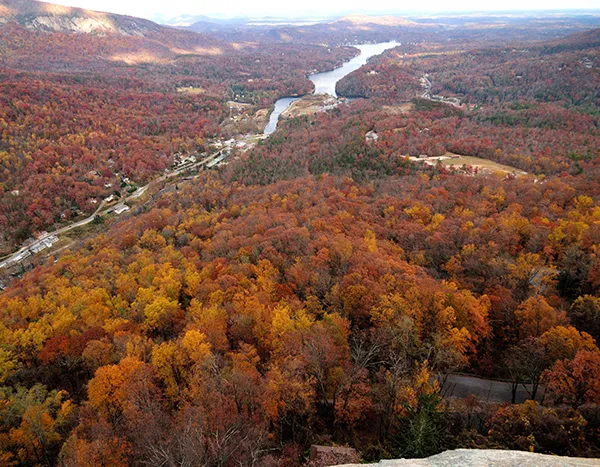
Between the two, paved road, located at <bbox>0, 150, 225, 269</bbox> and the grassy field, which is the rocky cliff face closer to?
the grassy field

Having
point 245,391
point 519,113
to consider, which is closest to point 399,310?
point 245,391

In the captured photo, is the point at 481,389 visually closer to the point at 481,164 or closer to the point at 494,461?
the point at 494,461

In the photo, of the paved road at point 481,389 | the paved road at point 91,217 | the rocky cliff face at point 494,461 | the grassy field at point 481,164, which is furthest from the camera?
the paved road at point 91,217

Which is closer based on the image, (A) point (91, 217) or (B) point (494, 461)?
(B) point (494, 461)

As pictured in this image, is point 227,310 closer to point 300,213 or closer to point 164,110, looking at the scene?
point 300,213

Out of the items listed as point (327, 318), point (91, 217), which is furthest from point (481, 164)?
point (91, 217)

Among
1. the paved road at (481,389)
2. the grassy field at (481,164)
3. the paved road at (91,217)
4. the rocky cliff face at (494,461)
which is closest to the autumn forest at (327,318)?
the paved road at (481,389)

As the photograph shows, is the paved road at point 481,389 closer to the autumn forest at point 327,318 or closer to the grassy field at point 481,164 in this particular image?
the autumn forest at point 327,318

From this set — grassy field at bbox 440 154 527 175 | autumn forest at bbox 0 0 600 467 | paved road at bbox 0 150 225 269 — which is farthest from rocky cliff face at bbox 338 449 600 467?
A: paved road at bbox 0 150 225 269

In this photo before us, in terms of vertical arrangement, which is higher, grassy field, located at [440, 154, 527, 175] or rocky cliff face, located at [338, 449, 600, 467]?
rocky cliff face, located at [338, 449, 600, 467]
